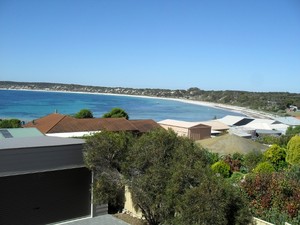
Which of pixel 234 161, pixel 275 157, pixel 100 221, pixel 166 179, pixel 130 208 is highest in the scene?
pixel 166 179

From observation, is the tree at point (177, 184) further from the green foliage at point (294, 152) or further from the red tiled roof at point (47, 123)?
the red tiled roof at point (47, 123)

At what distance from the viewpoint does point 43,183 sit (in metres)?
12.1

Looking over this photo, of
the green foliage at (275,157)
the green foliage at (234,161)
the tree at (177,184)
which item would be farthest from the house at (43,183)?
the green foliage at (275,157)

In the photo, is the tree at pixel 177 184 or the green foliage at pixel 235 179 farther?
the green foliage at pixel 235 179

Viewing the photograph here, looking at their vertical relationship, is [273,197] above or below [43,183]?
above

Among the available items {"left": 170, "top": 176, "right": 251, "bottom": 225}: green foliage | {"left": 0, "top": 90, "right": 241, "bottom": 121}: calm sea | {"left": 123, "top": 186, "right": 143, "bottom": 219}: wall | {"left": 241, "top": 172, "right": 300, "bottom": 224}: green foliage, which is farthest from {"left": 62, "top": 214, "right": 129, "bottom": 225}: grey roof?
{"left": 0, "top": 90, "right": 241, "bottom": 121}: calm sea

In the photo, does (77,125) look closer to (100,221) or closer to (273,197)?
(100,221)

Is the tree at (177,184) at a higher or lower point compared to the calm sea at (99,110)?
higher

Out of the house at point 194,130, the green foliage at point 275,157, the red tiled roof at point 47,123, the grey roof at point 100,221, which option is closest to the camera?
the grey roof at point 100,221

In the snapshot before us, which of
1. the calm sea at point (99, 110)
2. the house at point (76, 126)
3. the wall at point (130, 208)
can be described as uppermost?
the house at point (76, 126)

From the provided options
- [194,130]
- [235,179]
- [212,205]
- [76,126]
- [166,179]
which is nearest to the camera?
[212,205]

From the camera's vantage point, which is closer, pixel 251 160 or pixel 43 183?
pixel 43 183

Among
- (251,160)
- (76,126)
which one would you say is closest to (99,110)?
(76,126)

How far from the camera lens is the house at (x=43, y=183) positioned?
10.9 metres
